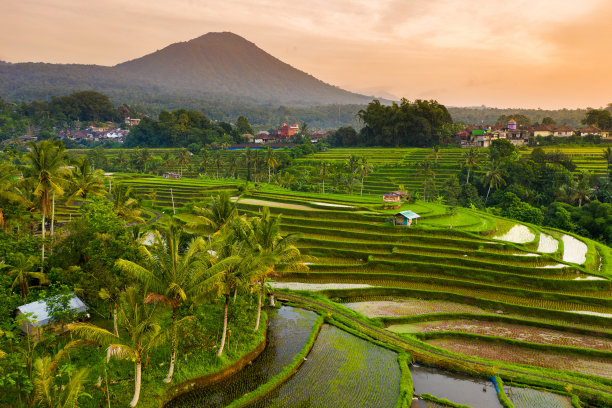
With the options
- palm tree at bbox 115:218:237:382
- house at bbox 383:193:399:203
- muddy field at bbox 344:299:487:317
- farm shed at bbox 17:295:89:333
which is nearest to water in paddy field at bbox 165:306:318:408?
palm tree at bbox 115:218:237:382

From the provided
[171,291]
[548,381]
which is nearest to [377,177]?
[548,381]

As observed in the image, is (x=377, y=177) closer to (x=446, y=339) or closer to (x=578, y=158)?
(x=578, y=158)

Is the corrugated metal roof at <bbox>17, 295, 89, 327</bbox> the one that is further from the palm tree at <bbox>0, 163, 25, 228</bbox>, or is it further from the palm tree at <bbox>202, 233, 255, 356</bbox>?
the palm tree at <bbox>0, 163, 25, 228</bbox>

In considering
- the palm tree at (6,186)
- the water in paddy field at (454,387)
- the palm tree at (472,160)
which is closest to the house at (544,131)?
the palm tree at (472,160)

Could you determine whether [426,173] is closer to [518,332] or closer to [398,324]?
[518,332]

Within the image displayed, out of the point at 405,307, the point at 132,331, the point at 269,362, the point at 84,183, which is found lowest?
the point at 269,362

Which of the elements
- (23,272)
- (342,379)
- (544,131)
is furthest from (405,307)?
(544,131)
